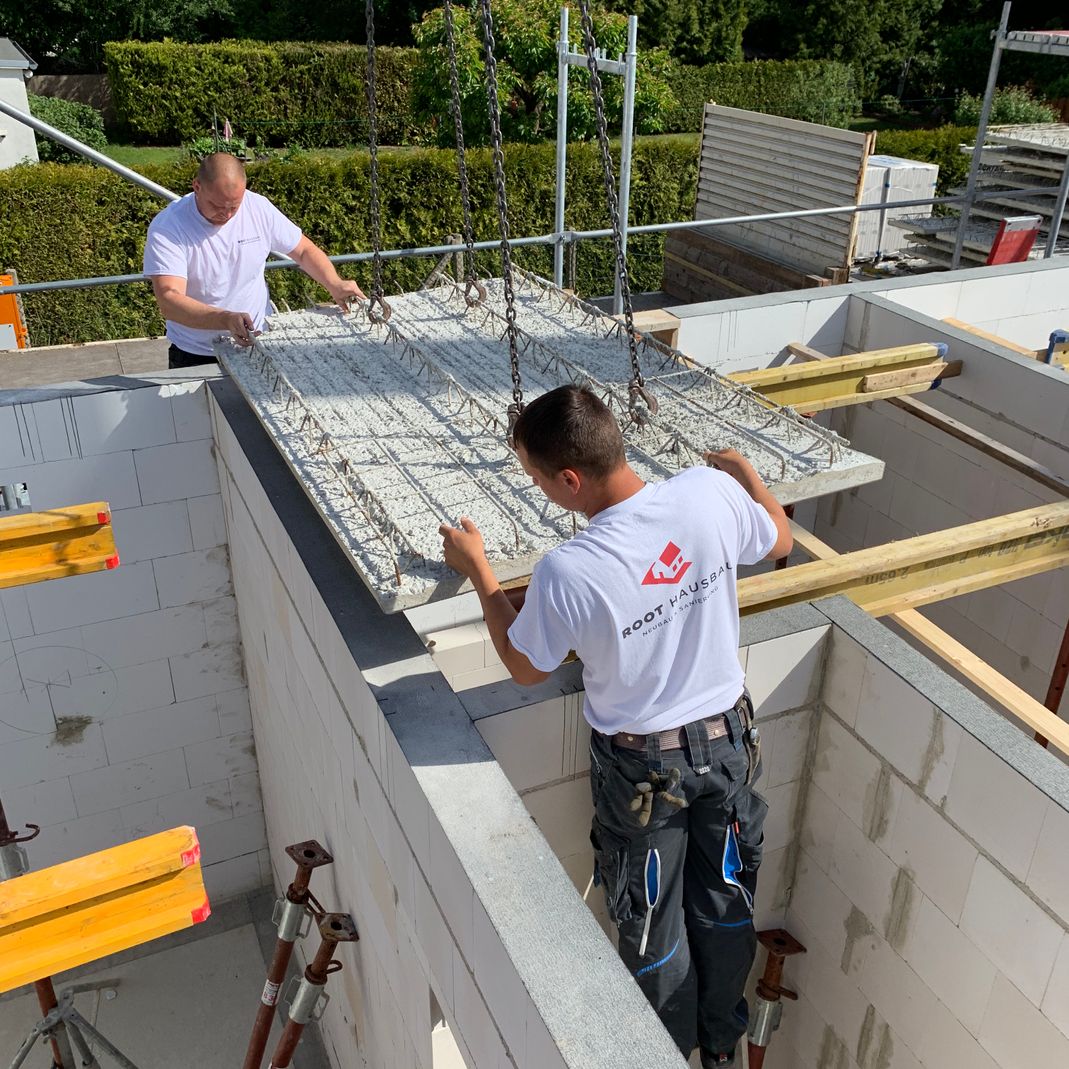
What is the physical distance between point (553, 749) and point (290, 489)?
1531mm

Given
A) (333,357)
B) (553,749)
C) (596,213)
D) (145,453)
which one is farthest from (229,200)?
(596,213)

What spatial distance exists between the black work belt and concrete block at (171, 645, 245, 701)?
3.40 meters

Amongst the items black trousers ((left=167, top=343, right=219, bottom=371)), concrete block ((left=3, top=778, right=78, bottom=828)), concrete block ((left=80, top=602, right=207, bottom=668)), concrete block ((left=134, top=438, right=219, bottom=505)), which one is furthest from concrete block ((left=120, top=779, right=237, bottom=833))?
black trousers ((left=167, top=343, right=219, bottom=371))

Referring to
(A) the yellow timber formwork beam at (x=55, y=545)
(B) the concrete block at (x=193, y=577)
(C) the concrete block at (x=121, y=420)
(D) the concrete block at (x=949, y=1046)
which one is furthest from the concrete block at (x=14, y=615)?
(D) the concrete block at (x=949, y=1046)

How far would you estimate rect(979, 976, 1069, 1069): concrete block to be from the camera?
2723 millimetres

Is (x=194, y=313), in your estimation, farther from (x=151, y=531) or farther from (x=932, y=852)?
(x=932, y=852)

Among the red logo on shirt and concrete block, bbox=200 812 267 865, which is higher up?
the red logo on shirt

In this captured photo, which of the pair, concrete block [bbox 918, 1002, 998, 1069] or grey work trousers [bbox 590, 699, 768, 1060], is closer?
grey work trousers [bbox 590, 699, 768, 1060]

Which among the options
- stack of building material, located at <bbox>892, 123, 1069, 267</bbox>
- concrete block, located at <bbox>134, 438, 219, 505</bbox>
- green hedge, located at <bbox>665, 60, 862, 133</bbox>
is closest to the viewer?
concrete block, located at <bbox>134, 438, 219, 505</bbox>

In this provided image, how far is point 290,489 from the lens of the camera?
3889 mm

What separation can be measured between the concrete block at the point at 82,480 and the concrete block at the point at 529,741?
9.02ft

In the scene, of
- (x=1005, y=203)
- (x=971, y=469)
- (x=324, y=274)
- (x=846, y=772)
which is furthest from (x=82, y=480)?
(x=1005, y=203)

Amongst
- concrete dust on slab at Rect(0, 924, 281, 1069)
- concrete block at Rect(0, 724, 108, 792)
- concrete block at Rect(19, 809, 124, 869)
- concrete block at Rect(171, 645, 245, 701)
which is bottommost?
concrete dust on slab at Rect(0, 924, 281, 1069)

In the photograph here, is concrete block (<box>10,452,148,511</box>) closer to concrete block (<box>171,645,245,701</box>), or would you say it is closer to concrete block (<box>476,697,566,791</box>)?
concrete block (<box>171,645,245,701</box>)
